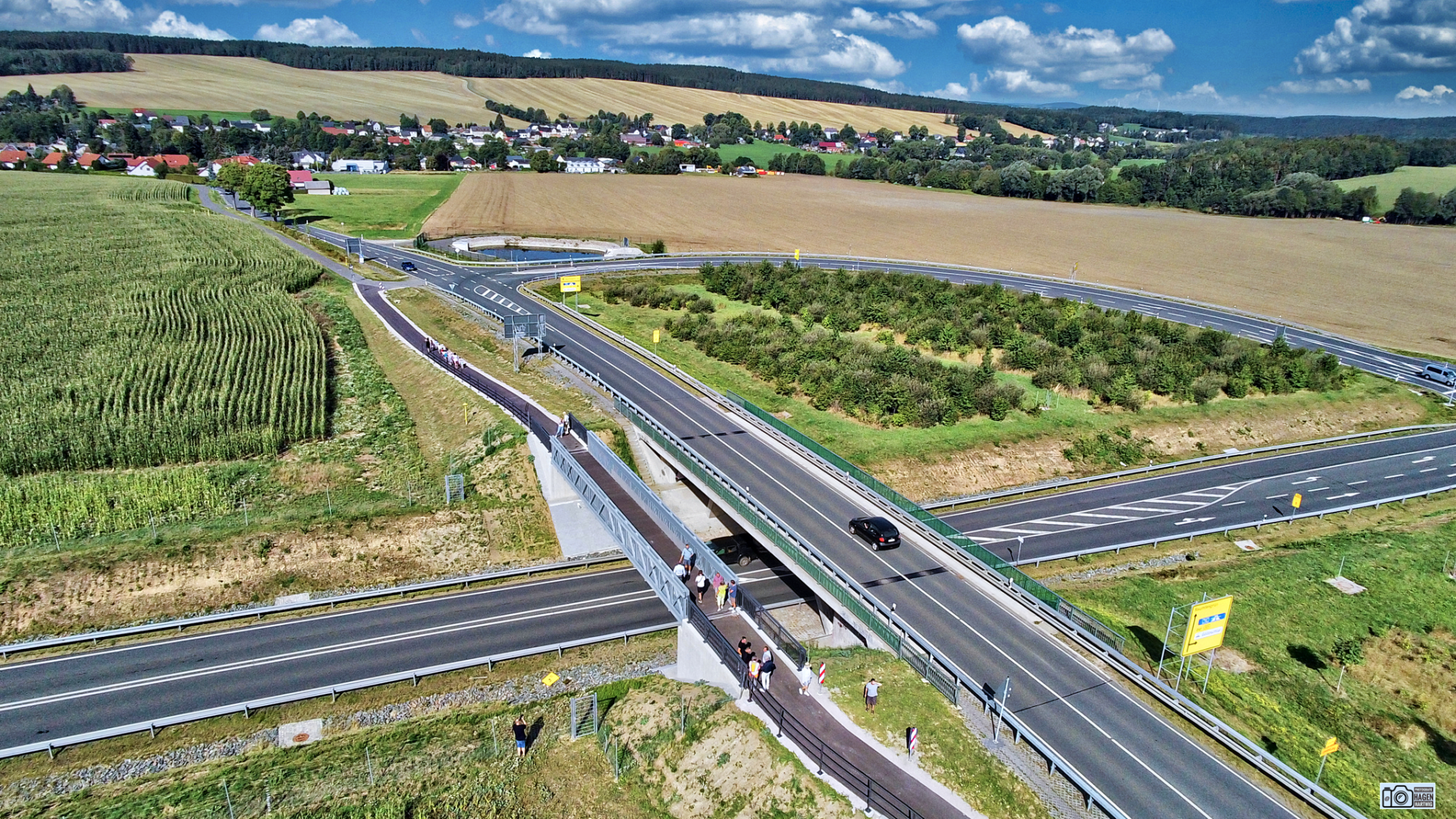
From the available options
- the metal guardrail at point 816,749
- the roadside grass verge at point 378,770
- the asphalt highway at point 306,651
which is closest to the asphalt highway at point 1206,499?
the asphalt highway at point 306,651

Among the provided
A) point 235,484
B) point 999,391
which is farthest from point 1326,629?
point 235,484

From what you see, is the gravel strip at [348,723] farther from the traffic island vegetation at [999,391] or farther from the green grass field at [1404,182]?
the green grass field at [1404,182]

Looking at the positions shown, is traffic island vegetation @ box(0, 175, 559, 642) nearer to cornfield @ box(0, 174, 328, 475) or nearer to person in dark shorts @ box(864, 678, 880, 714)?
cornfield @ box(0, 174, 328, 475)

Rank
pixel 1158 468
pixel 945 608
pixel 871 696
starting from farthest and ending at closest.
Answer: pixel 1158 468 → pixel 945 608 → pixel 871 696

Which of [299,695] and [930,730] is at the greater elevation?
[930,730]

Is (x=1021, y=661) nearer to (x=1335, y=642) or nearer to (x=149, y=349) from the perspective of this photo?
(x=1335, y=642)

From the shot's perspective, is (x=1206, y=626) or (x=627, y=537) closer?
(x=1206, y=626)

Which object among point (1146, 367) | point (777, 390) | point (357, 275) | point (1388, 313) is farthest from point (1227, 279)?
point (357, 275)
